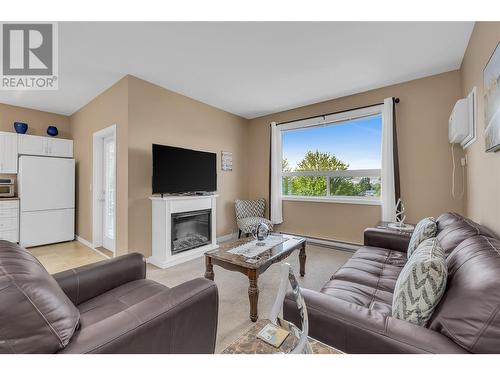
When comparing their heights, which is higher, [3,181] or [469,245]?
[3,181]

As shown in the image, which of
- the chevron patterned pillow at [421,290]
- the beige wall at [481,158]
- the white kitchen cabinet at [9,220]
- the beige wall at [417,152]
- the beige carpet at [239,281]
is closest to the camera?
the chevron patterned pillow at [421,290]

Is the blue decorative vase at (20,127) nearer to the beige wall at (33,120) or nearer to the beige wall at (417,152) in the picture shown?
the beige wall at (33,120)

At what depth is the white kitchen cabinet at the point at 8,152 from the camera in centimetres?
376

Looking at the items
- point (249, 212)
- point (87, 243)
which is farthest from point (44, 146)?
point (249, 212)

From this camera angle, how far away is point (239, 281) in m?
2.61

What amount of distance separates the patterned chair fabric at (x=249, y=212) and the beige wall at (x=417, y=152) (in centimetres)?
116

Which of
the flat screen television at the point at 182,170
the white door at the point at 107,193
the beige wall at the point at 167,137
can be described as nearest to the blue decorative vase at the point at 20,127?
the white door at the point at 107,193

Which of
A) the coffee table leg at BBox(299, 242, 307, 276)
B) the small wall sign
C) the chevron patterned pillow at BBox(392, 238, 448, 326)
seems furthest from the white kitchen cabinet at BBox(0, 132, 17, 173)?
the chevron patterned pillow at BBox(392, 238, 448, 326)

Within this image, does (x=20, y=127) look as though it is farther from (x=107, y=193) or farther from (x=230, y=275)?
(x=230, y=275)

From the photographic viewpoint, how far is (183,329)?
3.46 feet

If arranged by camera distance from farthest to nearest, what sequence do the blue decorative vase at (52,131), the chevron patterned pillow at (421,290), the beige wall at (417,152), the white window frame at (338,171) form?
the blue decorative vase at (52,131), the white window frame at (338,171), the beige wall at (417,152), the chevron patterned pillow at (421,290)

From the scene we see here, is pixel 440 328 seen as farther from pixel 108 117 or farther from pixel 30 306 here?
pixel 108 117

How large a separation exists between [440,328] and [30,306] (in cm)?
144
